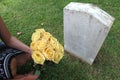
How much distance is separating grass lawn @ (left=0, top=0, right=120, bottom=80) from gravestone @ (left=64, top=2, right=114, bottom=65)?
0.16m

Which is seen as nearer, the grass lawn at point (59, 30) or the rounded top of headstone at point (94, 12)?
the rounded top of headstone at point (94, 12)

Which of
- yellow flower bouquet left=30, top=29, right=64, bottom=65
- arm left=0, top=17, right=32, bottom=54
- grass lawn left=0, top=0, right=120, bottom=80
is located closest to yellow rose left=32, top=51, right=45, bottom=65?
yellow flower bouquet left=30, top=29, right=64, bottom=65

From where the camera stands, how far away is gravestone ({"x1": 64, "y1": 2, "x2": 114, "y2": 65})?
7.96 feet

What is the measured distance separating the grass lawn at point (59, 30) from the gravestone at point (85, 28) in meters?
0.16

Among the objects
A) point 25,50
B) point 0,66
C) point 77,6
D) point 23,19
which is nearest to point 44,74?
point 25,50

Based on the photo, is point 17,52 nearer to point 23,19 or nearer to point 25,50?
point 25,50

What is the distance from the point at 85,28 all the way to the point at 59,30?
96 centimetres

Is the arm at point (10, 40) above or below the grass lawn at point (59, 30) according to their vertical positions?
above

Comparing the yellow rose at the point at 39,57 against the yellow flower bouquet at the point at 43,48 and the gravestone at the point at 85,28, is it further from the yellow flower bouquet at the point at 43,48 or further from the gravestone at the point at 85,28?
the gravestone at the point at 85,28

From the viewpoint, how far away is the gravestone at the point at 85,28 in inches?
95.6

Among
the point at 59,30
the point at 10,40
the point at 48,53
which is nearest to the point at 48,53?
the point at 48,53

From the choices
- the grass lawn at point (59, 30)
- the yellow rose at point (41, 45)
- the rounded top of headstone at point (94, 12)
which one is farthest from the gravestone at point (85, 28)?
the yellow rose at point (41, 45)

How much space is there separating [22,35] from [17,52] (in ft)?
3.19

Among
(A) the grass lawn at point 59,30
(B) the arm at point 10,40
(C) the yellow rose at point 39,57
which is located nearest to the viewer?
(C) the yellow rose at point 39,57
